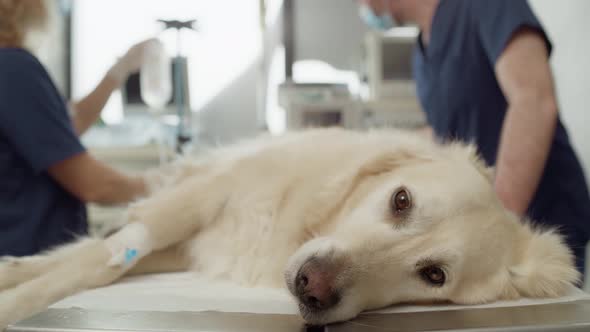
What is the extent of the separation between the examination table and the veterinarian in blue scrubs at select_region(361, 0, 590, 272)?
0.49 meters

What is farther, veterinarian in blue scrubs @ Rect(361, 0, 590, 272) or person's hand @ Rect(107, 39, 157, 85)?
person's hand @ Rect(107, 39, 157, 85)

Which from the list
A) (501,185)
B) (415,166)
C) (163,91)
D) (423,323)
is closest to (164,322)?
(423,323)

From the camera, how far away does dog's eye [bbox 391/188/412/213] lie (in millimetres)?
991

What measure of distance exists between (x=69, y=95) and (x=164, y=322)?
447 centimetres

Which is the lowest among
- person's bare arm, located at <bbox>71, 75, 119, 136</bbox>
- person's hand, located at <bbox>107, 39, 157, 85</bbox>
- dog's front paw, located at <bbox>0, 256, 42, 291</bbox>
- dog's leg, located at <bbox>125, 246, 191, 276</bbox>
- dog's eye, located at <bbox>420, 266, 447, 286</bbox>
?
dog's leg, located at <bbox>125, 246, 191, 276</bbox>

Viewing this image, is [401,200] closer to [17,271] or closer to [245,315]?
[245,315]

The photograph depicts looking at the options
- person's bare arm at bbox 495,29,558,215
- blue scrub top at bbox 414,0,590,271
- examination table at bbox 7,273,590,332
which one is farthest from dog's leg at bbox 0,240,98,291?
blue scrub top at bbox 414,0,590,271

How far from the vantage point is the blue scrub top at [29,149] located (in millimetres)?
1402

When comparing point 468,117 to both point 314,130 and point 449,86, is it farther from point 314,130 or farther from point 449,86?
point 314,130

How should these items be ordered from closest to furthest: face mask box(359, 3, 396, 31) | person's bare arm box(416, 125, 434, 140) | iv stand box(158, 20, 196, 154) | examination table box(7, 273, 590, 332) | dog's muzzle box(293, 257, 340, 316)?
examination table box(7, 273, 590, 332) < dog's muzzle box(293, 257, 340, 316) < person's bare arm box(416, 125, 434, 140) < face mask box(359, 3, 396, 31) < iv stand box(158, 20, 196, 154)

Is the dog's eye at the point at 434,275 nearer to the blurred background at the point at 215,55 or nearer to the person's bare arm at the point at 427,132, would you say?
the person's bare arm at the point at 427,132

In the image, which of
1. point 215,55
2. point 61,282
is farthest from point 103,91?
point 215,55

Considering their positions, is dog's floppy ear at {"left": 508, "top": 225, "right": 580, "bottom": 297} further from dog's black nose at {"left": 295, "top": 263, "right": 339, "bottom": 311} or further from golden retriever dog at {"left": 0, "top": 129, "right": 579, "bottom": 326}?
dog's black nose at {"left": 295, "top": 263, "right": 339, "bottom": 311}

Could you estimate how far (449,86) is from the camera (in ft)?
5.70
